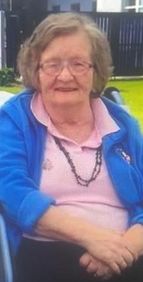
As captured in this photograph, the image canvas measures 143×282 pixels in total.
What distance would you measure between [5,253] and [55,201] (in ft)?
0.92

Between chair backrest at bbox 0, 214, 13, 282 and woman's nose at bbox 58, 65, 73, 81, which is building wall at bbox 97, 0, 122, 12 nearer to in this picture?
woman's nose at bbox 58, 65, 73, 81

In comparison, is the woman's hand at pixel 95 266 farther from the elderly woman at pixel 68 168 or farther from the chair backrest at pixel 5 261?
the chair backrest at pixel 5 261

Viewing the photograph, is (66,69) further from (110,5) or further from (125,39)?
(110,5)

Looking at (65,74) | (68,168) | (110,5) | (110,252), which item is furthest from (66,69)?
(110,5)

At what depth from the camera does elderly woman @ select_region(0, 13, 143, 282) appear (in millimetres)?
2025

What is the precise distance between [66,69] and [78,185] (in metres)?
0.40

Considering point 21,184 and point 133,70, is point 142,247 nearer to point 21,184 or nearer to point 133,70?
point 21,184

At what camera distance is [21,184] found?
207 centimetres

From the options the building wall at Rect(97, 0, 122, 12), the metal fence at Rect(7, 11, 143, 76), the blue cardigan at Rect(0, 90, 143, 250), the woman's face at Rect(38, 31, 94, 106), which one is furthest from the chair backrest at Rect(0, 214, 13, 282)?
the building wall at Rect(97, 0, 122, 12)

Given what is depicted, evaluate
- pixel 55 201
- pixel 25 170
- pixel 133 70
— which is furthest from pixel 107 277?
pixel 133 70

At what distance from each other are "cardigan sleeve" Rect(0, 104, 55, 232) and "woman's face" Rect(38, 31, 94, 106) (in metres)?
0.18

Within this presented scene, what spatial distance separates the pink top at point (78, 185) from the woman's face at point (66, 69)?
0.31 feet

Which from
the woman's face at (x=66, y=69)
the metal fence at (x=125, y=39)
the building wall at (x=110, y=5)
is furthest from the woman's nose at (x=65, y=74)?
the building wall at (x=110, y=5)

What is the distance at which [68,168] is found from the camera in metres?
2.15
